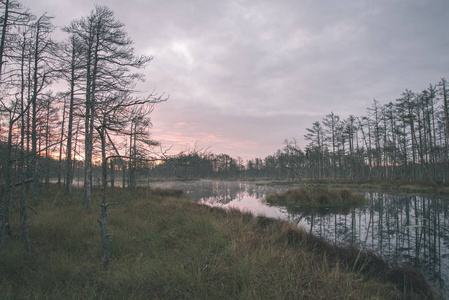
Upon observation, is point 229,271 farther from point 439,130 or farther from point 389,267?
point 439,130

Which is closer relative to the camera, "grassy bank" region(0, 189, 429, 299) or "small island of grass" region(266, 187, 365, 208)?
"grassy bank" region(0, 189, 429, 299)

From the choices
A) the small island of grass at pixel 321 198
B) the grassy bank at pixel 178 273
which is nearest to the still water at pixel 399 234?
the grassy bank at pixel 178 273

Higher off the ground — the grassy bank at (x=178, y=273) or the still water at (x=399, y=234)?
the grassy bank at (x=178, y=273)

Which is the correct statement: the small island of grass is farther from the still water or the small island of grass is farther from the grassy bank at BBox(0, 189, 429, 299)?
→ the grassy bank at BBox(0, 189, 429, 299)

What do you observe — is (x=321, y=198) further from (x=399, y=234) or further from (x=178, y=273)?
(x=178, y=273)

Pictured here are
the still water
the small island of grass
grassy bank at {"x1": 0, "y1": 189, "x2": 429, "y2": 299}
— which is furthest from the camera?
the small island of grass

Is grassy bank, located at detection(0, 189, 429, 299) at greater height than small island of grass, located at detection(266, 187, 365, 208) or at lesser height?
greater

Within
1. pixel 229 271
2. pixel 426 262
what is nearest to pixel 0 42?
pixel 229 271

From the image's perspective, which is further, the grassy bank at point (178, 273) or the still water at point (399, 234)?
the still water at point (399, 234)

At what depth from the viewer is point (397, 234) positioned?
27.5 ft

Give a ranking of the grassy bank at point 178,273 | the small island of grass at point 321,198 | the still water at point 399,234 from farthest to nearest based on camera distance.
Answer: the small island of grass at point 321,198, the still water at point 399,234, the grassy bank at point 178,273

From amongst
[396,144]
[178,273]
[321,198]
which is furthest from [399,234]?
[396,144]

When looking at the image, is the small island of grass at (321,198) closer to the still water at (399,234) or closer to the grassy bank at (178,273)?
the still water at (399,234)

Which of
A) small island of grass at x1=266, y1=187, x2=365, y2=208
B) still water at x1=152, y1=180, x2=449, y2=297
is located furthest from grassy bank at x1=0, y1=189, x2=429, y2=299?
small island of grass at x1=266, y1=187, x2=365, y2=208
